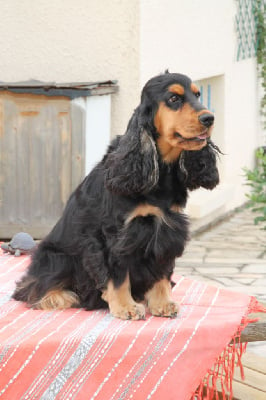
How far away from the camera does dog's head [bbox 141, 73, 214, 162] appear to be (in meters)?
2.54

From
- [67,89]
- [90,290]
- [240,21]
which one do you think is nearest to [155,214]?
[90,290]

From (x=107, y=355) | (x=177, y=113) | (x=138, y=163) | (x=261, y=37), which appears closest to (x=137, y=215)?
(x=138, y=163)

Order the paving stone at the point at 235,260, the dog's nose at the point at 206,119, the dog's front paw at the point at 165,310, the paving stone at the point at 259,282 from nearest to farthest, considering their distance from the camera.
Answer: the dog's nose at the point at 206,119 → the dog's front paw at the point at 165,310 → the paving stone at the point at 259,282 → the paving stone at the point at 235,260

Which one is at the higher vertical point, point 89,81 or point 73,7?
point 73,7

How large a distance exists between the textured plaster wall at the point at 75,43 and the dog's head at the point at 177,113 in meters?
3.17

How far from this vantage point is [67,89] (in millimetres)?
5648

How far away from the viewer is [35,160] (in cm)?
586

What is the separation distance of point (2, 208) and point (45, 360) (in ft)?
11.5

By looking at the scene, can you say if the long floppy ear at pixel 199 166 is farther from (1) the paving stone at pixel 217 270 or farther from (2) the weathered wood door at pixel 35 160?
(2) the weathered wood door at pixel 35 160

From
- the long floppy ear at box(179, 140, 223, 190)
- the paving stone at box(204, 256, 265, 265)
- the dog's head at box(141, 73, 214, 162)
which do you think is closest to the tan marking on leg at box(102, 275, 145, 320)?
the long floppy ear at box(179, 140, 223, 190)

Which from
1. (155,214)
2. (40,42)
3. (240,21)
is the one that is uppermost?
(240,21)

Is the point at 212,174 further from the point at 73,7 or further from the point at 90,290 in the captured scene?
the point at 73,7

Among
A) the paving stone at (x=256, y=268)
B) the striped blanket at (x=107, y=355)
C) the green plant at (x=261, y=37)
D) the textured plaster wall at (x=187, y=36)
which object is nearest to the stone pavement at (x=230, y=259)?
the paving stone at (x=256, y=268)

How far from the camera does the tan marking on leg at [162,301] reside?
2.91 m
